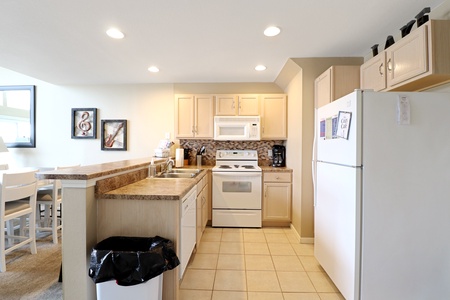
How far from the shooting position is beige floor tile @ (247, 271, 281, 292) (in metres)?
1.88

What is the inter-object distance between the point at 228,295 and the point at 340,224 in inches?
42.7

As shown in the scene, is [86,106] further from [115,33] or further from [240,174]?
[240,174]

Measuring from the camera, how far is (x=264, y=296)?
5.89ft

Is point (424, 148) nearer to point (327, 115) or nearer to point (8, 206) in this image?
point (327, 115)

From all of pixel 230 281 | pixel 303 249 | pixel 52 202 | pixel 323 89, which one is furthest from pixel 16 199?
pixel 323 89

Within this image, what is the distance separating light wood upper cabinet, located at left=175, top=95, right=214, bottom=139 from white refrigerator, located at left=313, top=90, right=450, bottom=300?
2377mm

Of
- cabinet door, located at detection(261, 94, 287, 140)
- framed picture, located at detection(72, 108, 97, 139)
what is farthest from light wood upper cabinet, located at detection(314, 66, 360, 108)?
framed picture, located at detection(72, 108, 97, 139)

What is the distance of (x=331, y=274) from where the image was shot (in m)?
1.86

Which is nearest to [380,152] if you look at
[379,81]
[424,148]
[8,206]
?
[424,148]

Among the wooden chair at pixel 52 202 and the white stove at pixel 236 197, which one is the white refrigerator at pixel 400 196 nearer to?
the white stove at pixel 236 197

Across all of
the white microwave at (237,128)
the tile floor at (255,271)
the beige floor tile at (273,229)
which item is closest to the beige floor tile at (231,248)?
the tile floor at (255,271)

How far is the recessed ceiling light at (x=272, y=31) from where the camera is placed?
81.9 inches

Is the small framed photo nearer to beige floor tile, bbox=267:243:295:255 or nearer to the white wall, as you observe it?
beige floor tile, bbox=267:243:295:255

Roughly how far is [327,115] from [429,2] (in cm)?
113
